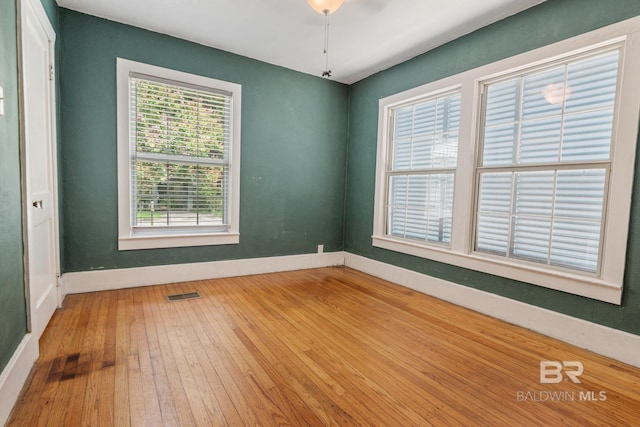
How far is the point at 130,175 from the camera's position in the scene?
3195mm

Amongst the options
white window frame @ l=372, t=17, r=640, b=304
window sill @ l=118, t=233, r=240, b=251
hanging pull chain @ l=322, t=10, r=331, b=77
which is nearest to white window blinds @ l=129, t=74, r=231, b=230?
window sill @ l=118, t=233, r=240, b=251

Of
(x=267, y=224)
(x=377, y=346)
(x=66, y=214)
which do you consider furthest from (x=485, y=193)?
(x=66, y=214)

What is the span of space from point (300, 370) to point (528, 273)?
199 centimetres

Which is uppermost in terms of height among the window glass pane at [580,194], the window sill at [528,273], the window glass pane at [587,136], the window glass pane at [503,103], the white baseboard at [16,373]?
the window glass pane at [503,103]

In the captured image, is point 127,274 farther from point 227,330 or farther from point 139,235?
point 227,330

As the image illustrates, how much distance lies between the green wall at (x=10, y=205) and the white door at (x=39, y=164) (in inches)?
3.3

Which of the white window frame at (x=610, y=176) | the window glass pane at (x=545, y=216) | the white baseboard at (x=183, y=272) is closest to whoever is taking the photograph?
the white window frame at (x=610, y=176)

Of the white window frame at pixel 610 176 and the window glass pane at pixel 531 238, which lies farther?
the window glass pane at pixel 531 238

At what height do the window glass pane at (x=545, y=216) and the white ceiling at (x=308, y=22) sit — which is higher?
the white ceiling at (x=308, y=22)

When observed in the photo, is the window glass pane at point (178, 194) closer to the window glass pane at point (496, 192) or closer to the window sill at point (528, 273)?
the window sill at point (528, 273)

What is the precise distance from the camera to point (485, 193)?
2.94m

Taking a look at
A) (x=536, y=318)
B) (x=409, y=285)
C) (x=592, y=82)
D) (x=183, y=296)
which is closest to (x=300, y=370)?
(x=183, y=296)

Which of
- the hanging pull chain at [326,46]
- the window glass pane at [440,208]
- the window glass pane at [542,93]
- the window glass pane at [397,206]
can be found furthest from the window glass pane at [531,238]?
the hanging pull chain at [326,46]

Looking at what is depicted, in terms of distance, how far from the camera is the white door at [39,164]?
1840mm
